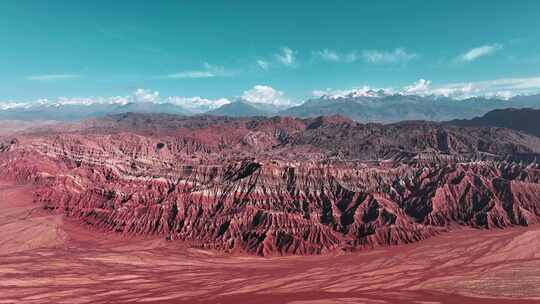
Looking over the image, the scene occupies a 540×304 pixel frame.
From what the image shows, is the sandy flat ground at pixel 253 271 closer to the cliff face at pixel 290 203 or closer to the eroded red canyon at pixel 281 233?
the eroded red canyon at pixel 281 233

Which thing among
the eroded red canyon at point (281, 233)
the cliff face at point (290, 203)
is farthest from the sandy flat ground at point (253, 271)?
the cliff face at point (290, 203)

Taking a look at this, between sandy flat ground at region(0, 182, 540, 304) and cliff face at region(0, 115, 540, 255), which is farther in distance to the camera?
cliff face at region(0, 115, 540, 255)

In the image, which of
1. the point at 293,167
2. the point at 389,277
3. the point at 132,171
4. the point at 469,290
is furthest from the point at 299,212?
the point at 132,171

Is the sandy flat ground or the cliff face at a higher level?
the cliff face

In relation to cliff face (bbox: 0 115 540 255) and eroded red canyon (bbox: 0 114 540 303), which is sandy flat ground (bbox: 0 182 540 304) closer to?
eroded red canyon (bbox: 0 114 540 303)

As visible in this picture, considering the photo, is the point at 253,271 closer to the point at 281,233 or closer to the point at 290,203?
the point at 281,233

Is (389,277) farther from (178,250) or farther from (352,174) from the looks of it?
(352,174)

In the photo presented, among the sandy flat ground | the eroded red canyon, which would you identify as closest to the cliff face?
the eroded red canyon
